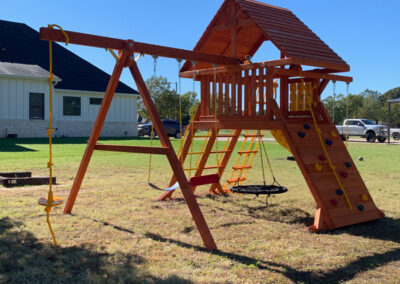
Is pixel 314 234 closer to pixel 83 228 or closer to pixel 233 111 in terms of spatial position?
pixel 233 111

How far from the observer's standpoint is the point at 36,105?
2808cm

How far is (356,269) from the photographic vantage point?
427 cm

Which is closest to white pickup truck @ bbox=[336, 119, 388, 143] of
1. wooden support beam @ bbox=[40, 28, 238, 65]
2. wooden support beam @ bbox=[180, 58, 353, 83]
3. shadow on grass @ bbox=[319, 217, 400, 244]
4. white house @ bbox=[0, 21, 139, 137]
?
white house @ bbox=[0, 21, 139, 137]

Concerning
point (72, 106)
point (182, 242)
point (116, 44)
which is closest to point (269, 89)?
point (116, 44)

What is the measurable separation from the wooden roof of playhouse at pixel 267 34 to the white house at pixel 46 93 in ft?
69.2

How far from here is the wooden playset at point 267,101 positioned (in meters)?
5.73

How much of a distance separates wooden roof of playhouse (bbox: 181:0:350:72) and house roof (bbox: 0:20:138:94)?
80.4 ft

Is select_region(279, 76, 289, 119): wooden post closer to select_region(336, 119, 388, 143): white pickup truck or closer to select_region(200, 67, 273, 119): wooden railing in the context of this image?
select_region(200, 67, 273, 119): wooden railing

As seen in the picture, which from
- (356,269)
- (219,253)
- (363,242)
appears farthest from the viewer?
(363,242)

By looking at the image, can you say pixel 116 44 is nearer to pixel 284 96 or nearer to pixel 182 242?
pixel 182 242

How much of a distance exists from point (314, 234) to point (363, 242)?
0.64 metres

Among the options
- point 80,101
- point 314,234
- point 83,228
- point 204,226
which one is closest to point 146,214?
point 83,228

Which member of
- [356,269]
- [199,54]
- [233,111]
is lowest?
[356,269]

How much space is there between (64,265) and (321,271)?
2534mm
